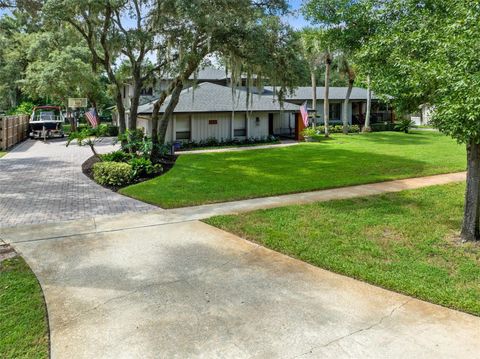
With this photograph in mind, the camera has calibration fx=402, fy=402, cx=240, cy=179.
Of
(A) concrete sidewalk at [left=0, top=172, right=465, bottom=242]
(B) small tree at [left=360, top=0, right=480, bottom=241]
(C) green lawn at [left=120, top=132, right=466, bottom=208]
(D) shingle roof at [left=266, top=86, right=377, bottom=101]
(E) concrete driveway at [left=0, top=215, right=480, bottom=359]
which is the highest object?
(D) shingle roof at [left=266, top=86, right=377, bottom=101]

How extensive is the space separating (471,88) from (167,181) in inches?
380

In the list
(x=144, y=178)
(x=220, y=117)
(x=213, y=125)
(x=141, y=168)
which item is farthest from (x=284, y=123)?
(x=144, y=178)

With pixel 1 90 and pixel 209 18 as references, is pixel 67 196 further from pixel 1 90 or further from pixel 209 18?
pixel 1 90

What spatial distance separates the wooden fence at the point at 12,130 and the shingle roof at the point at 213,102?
735cm

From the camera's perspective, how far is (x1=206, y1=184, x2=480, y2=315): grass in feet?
17.7

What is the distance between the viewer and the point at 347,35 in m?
8.88

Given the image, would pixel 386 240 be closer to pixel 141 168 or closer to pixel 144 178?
pixel 144 178

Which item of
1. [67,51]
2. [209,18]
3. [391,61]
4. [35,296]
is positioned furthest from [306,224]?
[67,51]

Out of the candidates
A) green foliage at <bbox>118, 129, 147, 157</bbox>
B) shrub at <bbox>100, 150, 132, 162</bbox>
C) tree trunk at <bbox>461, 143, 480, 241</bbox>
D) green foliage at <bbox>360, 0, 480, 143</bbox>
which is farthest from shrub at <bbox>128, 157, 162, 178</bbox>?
tree trunk at <bbox>461, 143, 480, 241</bbox>

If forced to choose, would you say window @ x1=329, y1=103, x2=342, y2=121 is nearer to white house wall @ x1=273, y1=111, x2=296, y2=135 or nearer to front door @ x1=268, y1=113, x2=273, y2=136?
white house wall @ x1=273, y1=111, x2=296, y2=135

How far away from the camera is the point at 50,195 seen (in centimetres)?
1119

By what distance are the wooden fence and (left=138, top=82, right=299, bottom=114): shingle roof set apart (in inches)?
290

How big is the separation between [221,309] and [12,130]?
24.2m

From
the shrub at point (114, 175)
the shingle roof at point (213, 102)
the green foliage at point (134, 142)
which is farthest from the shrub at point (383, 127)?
the shrub at point (114, 175)
